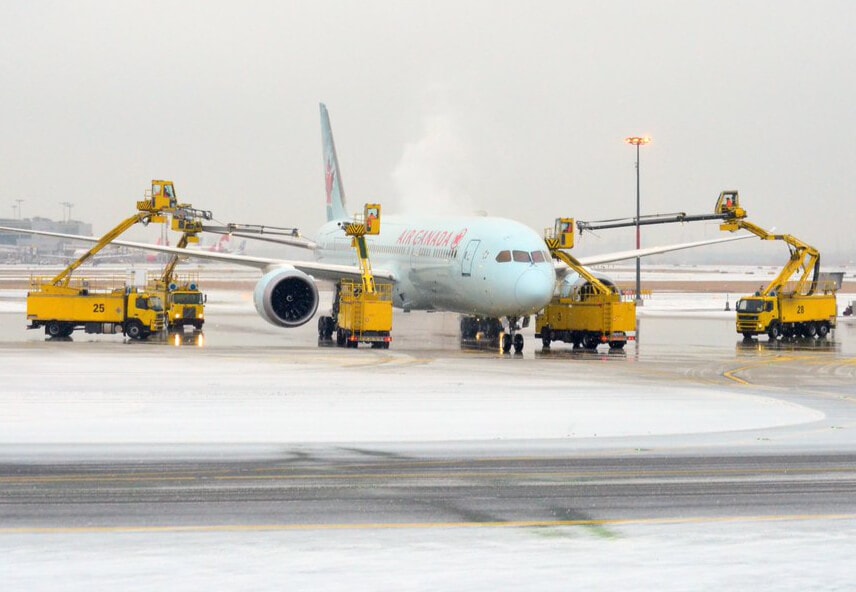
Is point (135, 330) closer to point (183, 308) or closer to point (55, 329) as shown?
point (55, 329)

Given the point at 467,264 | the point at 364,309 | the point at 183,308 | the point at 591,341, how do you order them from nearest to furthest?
1. the point at 364,309
2. the point at 467,264
3. the point at 591,341
4. the point at 183,308

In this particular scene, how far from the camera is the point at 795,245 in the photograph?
45.0 metres

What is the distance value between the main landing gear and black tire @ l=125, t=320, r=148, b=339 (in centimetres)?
1000

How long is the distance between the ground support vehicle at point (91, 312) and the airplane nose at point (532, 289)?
11997 millimetres

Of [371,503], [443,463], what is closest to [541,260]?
[443,463]

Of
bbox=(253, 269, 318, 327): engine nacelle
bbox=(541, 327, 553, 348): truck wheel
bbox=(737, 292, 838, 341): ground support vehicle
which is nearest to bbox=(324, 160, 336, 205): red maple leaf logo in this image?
bbox=(253, 269, 318, 327): engine nacelle

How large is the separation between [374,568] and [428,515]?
194 centimetres

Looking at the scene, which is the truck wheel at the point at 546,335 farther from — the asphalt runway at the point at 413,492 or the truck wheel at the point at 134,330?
the asphalt runway at the point at 413,492

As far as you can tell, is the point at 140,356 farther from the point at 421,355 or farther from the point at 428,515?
the point at 428,515

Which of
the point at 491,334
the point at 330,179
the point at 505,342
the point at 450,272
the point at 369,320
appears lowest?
the point at 505,342

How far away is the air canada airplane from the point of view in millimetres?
34469

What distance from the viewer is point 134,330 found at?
125 feet

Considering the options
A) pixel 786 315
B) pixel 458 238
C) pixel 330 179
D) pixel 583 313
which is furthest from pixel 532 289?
pixel 330 179

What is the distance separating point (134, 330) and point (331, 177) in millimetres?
17293
